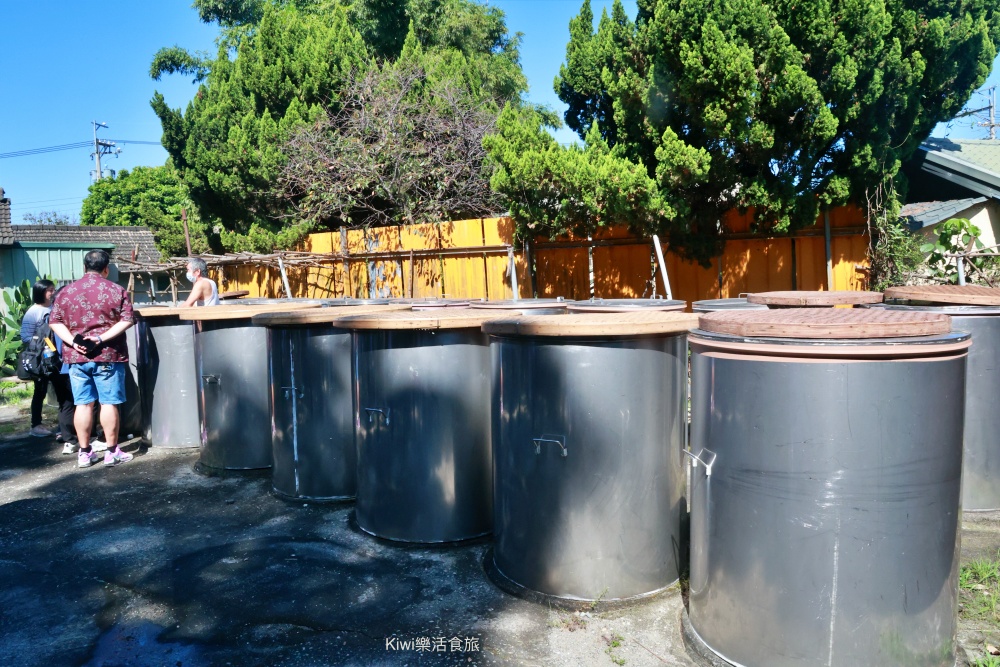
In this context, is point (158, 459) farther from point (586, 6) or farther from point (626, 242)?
point (586, 6)

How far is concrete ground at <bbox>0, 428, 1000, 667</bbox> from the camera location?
10.1ft

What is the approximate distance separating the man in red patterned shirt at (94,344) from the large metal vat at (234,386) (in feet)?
2.69

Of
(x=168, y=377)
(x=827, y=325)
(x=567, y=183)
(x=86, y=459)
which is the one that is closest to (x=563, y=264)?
(x=567, y=183)

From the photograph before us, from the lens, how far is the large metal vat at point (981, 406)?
13.7ft

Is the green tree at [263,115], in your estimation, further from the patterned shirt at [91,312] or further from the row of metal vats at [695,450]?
the row of metal vats at [695,450]

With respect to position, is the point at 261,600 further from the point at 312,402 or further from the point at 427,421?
the point at 312,402

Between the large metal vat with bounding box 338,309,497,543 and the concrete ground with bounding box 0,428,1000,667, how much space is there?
0.20 metres

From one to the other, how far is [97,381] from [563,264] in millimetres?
7203

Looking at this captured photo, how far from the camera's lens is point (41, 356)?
6984 mm

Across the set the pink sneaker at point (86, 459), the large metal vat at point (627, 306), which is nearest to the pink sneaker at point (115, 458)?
the pink sneaker at point (86, 459)

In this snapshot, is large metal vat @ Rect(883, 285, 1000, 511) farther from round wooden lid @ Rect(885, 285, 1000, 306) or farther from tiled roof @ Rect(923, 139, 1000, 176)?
tiled roof @ Rect(923, 139, 1000, 176)

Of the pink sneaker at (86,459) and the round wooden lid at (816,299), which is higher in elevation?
the round wooden lid at (816,299)

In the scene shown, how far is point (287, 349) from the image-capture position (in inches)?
194

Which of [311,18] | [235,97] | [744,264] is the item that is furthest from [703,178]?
[235,97]
